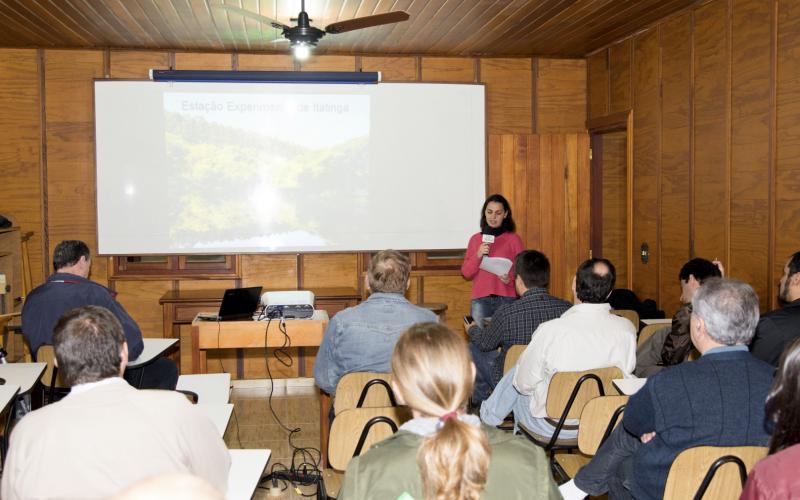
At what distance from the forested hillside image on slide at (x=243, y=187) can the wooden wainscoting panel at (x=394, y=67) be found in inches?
29.4

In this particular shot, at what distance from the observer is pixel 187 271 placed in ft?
21.8

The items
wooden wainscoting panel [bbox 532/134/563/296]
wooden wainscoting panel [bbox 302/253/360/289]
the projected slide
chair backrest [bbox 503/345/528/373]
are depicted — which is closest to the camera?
chair backrest [bbox 503/345/528/373]

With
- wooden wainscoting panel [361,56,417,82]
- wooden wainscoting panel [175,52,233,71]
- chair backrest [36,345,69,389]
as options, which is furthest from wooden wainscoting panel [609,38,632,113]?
chair backrest [36,345,69,389]

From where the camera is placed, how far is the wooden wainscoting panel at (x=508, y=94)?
22.7 feet

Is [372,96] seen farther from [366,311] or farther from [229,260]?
[366,311]

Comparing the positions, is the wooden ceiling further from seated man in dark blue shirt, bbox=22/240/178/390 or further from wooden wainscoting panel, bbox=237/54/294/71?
seated man in dark blue shirt, bbox=22/240/178/390

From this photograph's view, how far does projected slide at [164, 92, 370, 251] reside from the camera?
6.54 m

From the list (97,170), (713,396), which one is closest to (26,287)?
(97,170)

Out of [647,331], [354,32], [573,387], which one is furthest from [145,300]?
[573,387]

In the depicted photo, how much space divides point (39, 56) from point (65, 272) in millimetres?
2980

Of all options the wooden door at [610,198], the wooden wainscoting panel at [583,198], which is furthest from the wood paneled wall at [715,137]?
the wooden door at [610,198]

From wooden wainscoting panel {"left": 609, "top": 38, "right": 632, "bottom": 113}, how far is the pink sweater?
1550 millimetres

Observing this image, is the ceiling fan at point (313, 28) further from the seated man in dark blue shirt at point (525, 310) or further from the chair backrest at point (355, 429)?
the chair backrest at point (355, 429)

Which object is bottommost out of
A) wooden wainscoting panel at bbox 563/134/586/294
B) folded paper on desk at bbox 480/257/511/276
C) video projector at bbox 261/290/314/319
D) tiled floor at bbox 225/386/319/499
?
tiled floor at bbox 225/386/319/499
